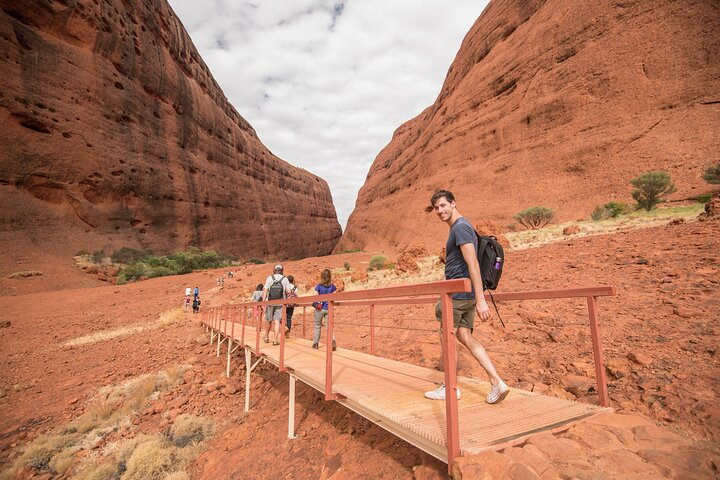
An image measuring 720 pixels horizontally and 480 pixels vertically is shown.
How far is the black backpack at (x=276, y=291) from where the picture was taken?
7.29 meters

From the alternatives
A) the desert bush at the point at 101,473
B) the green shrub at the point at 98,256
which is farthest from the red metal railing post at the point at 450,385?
the green shrub at the point at 98,256

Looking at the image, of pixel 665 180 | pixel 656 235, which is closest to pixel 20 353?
pixel 656 235

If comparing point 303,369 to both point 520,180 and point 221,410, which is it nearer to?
point 221,410

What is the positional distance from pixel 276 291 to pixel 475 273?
5.54 m

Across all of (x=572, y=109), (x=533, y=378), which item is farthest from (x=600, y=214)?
(x=533, y=378)

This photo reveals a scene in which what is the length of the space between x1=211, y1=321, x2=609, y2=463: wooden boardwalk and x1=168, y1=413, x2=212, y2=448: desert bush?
2486 millimetres

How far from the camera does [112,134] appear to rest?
1118 inches

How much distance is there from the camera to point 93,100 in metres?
27.1

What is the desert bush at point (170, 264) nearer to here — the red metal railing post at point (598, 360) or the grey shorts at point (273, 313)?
the grey shorts at point (273, 313)

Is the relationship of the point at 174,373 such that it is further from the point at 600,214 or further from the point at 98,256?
the point at 98,256

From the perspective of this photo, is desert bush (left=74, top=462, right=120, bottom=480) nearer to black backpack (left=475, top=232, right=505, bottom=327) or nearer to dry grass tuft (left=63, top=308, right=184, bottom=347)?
black backpack (left=475, top=232, right=505, bottom=327)

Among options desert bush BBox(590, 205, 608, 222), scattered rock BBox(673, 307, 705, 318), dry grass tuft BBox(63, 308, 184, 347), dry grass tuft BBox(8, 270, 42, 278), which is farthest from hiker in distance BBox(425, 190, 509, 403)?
dry grass tuft BBox(8, 270, 42, 278)

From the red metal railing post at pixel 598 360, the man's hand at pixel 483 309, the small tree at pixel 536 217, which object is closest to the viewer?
the man's hand at pixel 483 309

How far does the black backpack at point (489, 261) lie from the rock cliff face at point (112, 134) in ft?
98.8
